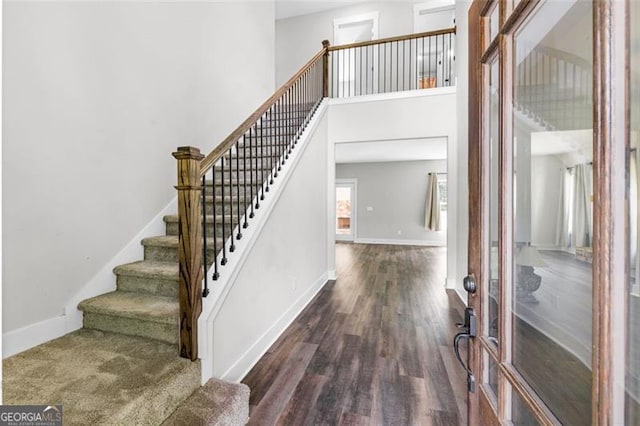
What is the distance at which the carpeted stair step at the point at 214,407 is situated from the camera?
4.83 feet

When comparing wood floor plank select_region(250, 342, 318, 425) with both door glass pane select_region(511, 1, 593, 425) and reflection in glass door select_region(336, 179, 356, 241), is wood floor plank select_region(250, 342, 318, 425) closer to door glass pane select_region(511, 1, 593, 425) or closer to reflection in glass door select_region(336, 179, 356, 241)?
door glass pane select_region(511, 1, 593, 425)

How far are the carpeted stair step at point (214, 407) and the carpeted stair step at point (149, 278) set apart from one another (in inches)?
28.9

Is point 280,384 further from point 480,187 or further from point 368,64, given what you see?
point 368,64

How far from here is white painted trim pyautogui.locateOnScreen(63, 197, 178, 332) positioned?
2.04 metres

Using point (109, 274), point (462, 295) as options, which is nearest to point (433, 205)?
point (462, 295)

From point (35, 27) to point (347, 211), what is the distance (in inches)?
Result: 320

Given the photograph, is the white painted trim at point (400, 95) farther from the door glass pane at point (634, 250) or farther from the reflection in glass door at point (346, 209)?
the reflection in glass door at point (346, 209)

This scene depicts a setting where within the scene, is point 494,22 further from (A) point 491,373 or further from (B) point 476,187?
(A) point 491,373

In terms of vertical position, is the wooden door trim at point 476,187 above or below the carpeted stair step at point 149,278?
above

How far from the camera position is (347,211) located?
948cm

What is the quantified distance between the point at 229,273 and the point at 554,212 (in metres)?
1.70

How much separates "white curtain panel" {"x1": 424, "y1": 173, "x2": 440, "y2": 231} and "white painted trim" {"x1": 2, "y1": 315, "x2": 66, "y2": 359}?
788cm

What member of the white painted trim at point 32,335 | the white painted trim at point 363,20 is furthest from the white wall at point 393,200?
the white painted trim at point 32,335

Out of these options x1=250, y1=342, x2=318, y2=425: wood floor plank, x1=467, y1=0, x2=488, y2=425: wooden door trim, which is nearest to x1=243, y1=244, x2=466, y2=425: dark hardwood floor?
x1=250, y1=342, x2=318, y2=425: wood floor plank
